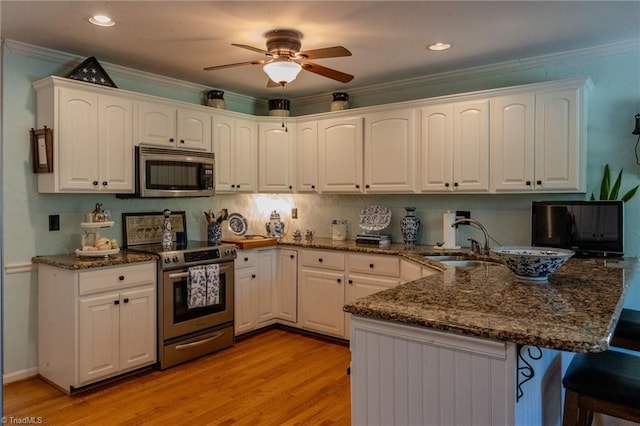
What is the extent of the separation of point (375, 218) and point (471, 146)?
1228mm

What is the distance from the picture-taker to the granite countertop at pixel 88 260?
3100 mm

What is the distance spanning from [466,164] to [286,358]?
7.20ft

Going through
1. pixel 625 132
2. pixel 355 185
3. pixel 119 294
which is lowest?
pixel 119 294

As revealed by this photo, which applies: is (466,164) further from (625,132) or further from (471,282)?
(471,282)

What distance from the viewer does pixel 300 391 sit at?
3.18 metres

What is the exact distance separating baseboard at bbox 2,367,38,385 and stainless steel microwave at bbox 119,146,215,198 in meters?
1.48

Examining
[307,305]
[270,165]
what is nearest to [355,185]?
[270,165]

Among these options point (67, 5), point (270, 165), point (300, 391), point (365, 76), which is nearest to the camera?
point (67, 5)

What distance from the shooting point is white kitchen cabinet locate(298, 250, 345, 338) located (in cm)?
418

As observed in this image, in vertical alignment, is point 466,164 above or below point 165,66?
below

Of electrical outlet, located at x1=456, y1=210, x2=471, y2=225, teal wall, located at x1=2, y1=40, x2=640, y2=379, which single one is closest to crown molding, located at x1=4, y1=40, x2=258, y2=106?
teal wall, located at x1=2, y1=40, x2=640, y2=379

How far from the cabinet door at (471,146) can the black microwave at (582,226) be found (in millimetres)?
496

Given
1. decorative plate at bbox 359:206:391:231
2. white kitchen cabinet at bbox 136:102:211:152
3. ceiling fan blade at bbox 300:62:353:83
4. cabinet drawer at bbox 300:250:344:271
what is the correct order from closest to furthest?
ceiling fan blade at bbox 300:62:353:83 < white kitchen cabinet at bbox 136:102:211:152 < cabinet drawer at bbox 300:250:344:271 < decorative plate at bbox 359:206:391:231

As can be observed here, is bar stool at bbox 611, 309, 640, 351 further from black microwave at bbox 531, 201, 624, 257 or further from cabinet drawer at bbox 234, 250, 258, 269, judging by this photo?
cabinet drawer at bbox 234, 250, 258, 269
